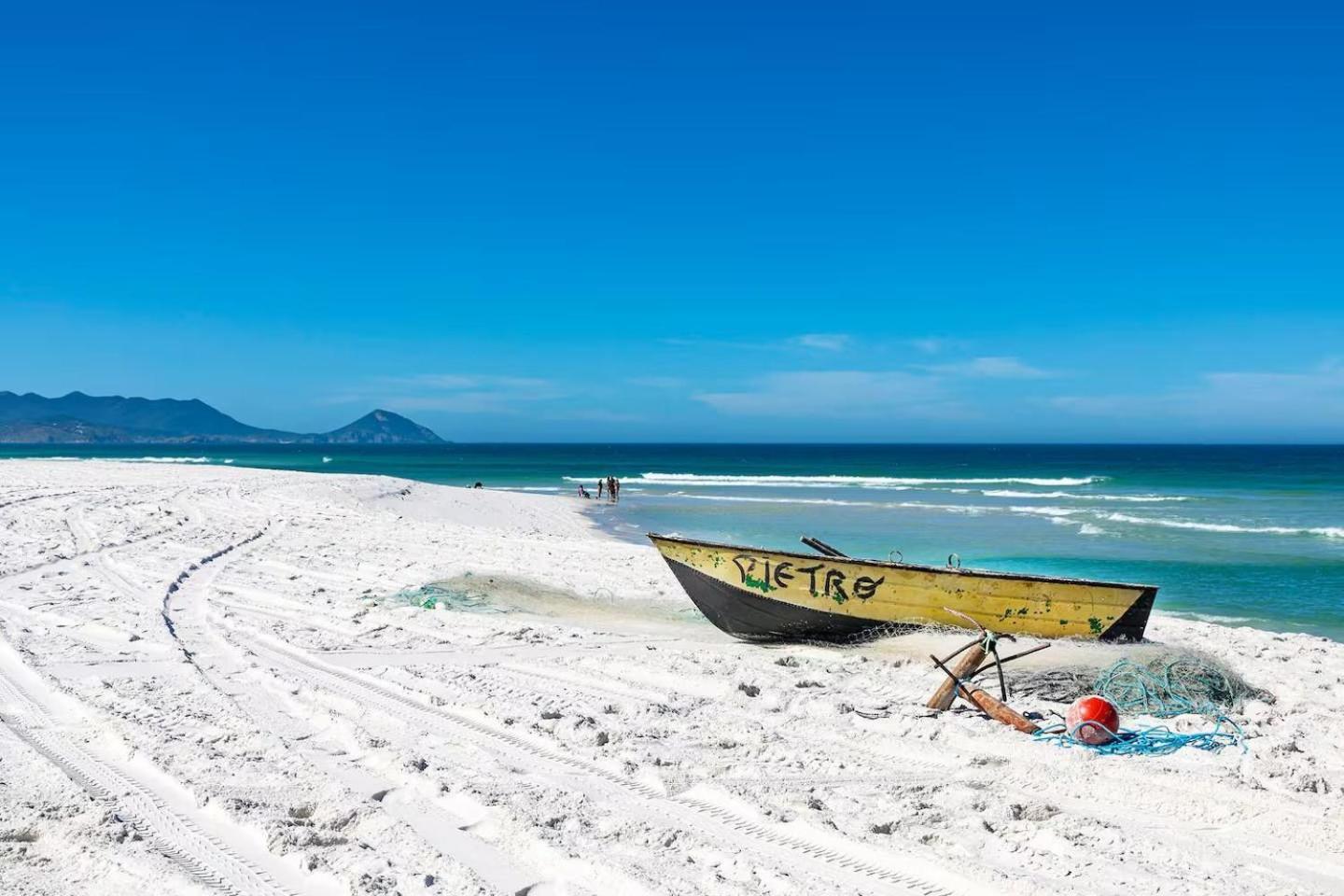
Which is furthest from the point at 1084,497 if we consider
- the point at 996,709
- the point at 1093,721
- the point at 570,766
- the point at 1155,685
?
the point at 570,766

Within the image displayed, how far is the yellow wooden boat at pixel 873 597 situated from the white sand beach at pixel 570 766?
26 centimetres

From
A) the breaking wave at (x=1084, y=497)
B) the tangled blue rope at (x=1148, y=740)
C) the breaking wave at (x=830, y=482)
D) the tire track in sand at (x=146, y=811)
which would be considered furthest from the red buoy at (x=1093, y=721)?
the breaking wave at (x=830, y=482)

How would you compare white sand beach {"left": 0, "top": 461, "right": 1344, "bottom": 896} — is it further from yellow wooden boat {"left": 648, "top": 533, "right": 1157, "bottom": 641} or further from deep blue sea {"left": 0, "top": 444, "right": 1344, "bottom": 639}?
deep blue sea {"left": 0, "top": 444, "right": 1344, "bottom": 639}

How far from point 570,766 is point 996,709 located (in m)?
2.98

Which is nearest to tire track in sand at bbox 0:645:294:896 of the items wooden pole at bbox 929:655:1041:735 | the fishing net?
wooden pole at bbox 929:655:1041:735

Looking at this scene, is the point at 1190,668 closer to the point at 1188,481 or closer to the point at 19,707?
the point at 19,707

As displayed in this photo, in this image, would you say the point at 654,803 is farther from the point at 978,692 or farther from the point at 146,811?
the point at 978,692

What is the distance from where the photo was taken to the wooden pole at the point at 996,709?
19.3ft

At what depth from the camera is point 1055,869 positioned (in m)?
3.94

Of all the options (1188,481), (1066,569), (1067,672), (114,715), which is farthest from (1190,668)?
(1188,481)

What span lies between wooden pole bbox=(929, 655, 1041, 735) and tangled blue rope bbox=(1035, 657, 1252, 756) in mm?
92

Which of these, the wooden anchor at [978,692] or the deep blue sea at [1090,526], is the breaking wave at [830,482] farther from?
the wooden anchor at [978,692]

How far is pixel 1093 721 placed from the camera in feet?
18.6

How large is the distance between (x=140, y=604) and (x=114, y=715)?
4017 mm
